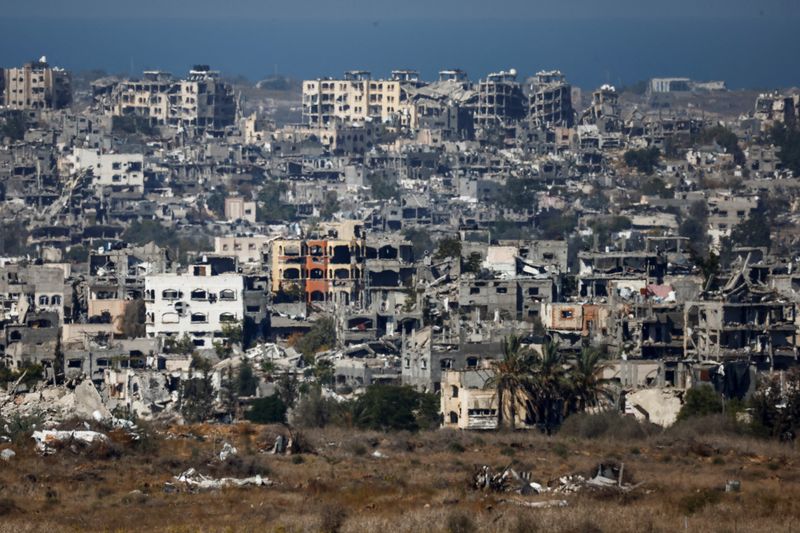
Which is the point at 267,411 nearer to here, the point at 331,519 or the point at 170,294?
the point at 331,519

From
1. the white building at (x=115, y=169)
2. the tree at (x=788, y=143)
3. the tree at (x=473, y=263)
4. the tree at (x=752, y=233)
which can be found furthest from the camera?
the tree at (x=788, y=143)

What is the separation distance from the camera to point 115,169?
119 m

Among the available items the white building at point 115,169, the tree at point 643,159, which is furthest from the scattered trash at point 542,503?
the tree at point 643,159

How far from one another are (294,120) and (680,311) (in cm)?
12186

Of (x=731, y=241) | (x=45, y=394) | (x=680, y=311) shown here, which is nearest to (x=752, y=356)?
(x=680, y=311)

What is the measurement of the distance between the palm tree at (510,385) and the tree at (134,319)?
21.2 metres

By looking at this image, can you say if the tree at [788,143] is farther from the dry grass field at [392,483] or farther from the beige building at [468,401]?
the dry grass field at [392,483]

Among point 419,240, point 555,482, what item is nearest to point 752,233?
point 419,240

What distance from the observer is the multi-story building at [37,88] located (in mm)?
145875

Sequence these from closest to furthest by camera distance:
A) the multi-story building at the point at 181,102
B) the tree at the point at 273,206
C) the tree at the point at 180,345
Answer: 1. the tree at the point at 180,345
2. the tree at the point at 273,206
3. the multi-story building at the point at 181,102

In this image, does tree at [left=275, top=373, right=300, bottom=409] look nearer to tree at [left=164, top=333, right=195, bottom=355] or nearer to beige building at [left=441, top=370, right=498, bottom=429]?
beige building at [left=441, top=370, right=498, bottom=429]

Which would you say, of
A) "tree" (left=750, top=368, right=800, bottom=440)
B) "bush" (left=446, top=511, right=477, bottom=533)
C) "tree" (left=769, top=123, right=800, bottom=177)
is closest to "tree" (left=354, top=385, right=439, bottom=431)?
"tree" (left=750, top=368, right=800, bottom=440)

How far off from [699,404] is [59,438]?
13339 millimetres

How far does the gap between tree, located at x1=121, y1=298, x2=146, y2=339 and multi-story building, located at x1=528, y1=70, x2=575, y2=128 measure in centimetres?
6844
